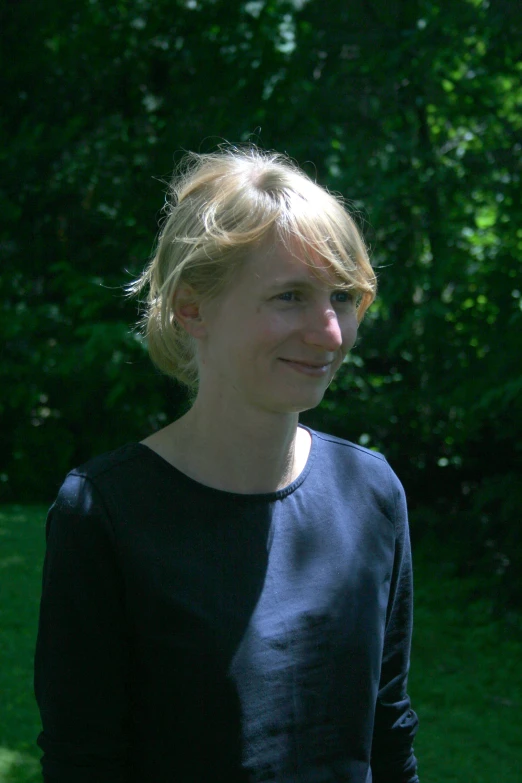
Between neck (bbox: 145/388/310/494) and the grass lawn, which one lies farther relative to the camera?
the grass lawn

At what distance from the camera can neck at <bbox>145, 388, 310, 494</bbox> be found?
4.72 ft

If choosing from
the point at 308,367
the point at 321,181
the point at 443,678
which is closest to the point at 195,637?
the point at 308,367

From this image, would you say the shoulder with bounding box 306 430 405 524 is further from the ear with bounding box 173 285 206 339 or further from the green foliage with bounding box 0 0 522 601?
the green foliage with bounding box 0 0 522 601

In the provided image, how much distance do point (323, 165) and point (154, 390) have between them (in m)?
2.35

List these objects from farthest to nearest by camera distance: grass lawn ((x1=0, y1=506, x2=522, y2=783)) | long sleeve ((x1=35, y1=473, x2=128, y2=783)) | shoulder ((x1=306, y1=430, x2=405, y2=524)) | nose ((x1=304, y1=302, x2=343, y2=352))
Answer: grass lawn ((x1=0, y1=506, x2=522, y2=783)) < shoulder ((x1=306, y1=430, x2=405, y2=524)) < nose ((x1=304, y1=302, x2=343, y2=352)) < long sleeve ((x1=35, y1=473, x2=128, y2=783))

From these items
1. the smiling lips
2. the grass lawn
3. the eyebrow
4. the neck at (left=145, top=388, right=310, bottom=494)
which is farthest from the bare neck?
the grass lawn

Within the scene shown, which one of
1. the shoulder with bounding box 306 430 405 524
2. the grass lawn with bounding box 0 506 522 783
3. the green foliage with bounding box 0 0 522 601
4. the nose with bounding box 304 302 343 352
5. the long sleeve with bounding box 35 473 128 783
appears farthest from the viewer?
the green foliage with bounding box 0 0 522 601

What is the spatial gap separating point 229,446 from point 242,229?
0.33 meters

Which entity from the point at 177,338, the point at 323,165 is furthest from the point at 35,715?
the point at 323,165

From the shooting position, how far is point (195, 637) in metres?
1.32

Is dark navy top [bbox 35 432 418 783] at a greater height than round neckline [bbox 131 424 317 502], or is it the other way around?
round neckline [bbox 131 424 317 502]

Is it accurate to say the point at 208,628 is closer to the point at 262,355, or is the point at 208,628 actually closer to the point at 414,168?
the point at 262,355

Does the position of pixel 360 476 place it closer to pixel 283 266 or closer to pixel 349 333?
pixel 349 333

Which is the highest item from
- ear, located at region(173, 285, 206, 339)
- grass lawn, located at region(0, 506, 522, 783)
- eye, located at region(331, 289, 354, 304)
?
eye, located at region(331, 289, 354, 304)
